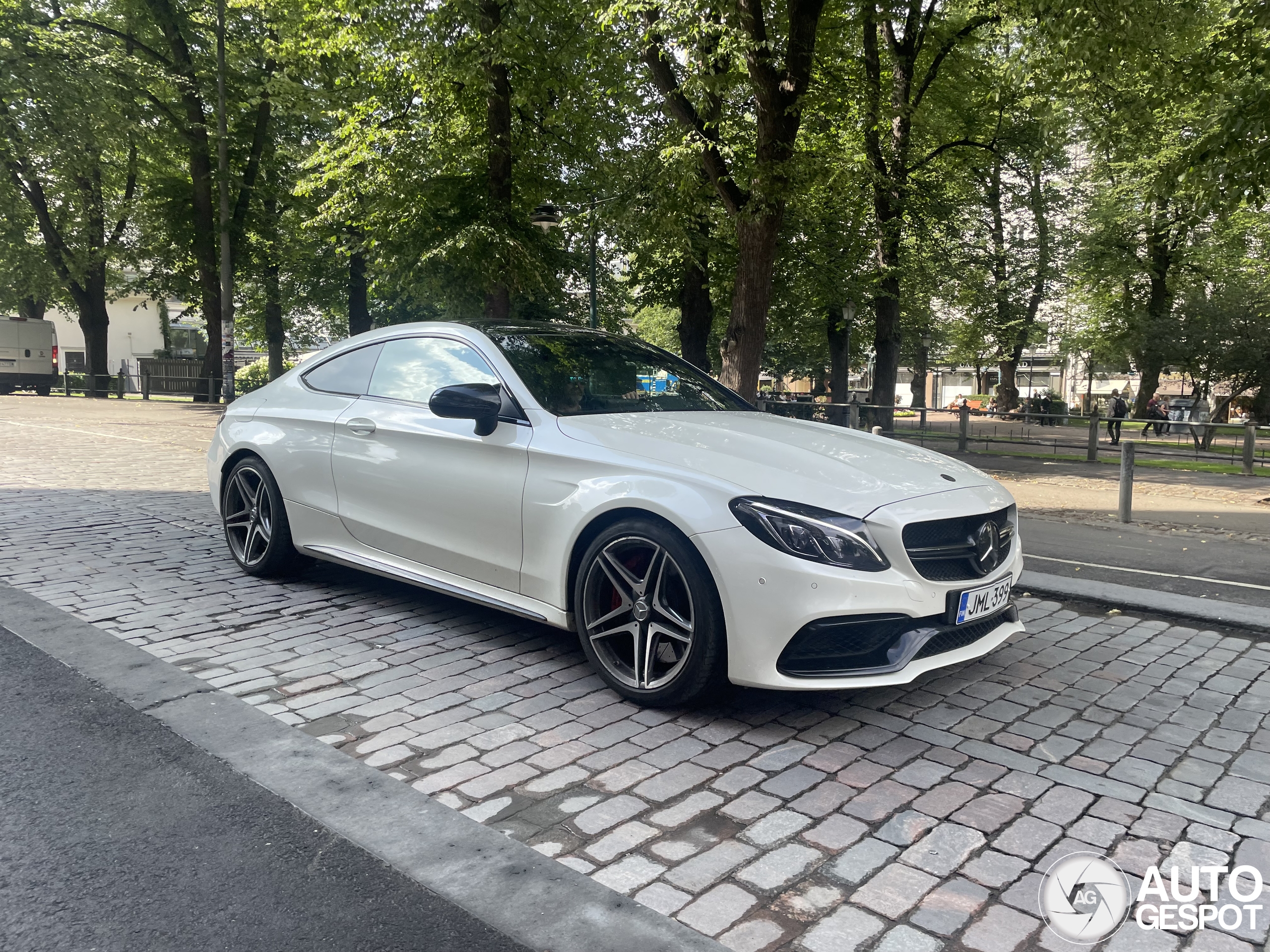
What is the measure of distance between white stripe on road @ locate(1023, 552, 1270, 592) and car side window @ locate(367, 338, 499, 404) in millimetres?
4798

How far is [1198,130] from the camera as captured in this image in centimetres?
973

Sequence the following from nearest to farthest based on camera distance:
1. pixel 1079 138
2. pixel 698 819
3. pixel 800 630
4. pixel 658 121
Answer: pixel 698 819, pixel 800 630, pixel 658 121, pixel 1079 138

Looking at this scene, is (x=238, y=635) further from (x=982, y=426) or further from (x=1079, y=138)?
(x=1079, y=138)

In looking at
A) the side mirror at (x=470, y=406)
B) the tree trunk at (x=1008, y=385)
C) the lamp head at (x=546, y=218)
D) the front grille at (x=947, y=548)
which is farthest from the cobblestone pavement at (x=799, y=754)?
the tree trunk at (x=1008, y=385)

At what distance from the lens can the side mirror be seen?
441 centimetres

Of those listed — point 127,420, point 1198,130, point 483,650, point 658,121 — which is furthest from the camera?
point 127,420

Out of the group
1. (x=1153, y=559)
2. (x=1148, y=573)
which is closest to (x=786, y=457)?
(x=1148, y=573)

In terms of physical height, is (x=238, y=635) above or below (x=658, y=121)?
below

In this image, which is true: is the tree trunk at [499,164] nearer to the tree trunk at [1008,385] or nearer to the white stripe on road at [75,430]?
the white stripe on road at [75,430]

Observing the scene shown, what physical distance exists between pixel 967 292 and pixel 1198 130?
21133 millimetres

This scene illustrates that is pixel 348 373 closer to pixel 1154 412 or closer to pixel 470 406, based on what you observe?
pixel 470 406

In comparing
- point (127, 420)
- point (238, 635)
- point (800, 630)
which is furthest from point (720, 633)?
point (127, 420)

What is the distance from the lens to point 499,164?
15945mm

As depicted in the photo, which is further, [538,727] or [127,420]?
[127,420]
